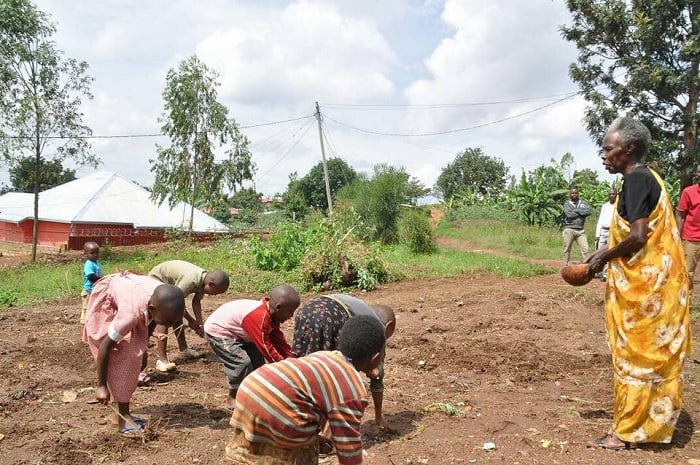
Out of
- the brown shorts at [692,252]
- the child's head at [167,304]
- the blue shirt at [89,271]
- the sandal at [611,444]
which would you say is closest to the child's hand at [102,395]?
the child's head at [167,304]

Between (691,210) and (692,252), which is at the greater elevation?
(691,210)

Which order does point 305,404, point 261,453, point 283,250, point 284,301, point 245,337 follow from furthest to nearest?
point 283,250
point 245,337
point 284,301
point 261,453
point 305,404

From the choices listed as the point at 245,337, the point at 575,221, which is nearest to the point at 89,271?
the point at 245,337

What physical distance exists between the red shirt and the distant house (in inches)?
747

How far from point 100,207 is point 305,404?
28.9 metres

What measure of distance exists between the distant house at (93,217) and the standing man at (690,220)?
62.2 ft

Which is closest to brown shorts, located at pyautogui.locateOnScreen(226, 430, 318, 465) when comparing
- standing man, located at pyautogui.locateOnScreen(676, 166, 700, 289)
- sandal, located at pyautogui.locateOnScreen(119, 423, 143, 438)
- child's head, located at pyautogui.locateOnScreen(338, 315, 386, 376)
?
child's head, located at pyautogui.locateOnScreen(338, 315, 386, 376)

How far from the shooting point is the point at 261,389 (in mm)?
2281

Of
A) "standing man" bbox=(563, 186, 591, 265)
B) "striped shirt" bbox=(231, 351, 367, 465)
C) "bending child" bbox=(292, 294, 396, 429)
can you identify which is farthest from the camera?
"standing man" bbox=(563, 186, 591, 265)

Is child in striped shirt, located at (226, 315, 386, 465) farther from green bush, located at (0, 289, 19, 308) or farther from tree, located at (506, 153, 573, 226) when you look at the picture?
tree, located at (506, 153, 573, 226)

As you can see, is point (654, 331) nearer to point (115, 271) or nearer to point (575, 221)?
point (575, 221)

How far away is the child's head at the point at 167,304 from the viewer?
361cm

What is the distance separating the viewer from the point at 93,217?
26.9 m

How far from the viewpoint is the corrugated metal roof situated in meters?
27.1
